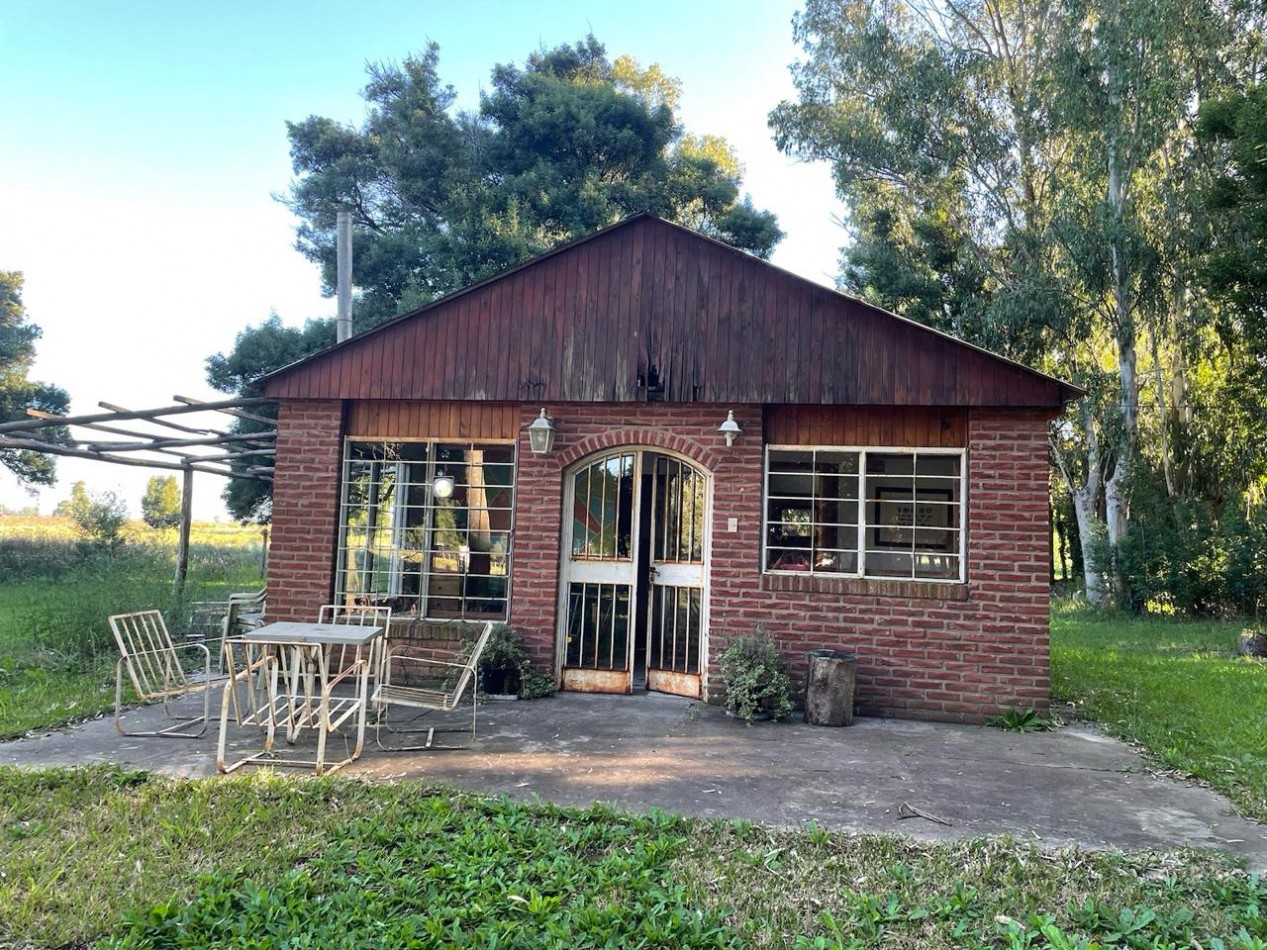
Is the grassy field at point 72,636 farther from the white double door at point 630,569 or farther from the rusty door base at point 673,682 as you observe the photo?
the rusty door base at point 673,682

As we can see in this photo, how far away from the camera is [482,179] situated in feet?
67.3

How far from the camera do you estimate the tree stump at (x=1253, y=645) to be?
11.1m

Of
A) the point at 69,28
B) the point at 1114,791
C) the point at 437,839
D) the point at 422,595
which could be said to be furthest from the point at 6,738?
the point at 69,28

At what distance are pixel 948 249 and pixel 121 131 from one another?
17.8m

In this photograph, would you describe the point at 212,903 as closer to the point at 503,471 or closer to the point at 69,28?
the point at 503,471

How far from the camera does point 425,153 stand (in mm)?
20469

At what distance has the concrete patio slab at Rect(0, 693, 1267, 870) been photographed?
4.29m

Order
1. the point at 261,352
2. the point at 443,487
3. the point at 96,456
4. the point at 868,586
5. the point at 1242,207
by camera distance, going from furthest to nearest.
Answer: the point at 261,352
the point at 1242,207
the point at 96,456
the point at 443,487
the point at 868,586

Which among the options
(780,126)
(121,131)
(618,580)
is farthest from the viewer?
(780,126)

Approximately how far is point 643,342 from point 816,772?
4193 mm

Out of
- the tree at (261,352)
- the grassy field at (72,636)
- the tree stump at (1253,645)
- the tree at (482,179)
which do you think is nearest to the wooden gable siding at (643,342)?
the grassy field at (72,636)

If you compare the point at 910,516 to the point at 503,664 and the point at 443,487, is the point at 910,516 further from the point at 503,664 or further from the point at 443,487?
the point at 443,487

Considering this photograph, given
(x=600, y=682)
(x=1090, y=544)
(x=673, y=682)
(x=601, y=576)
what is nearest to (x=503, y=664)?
(x=600, y=682)

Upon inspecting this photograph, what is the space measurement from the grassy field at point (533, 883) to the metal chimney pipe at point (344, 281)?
780 centimetres
